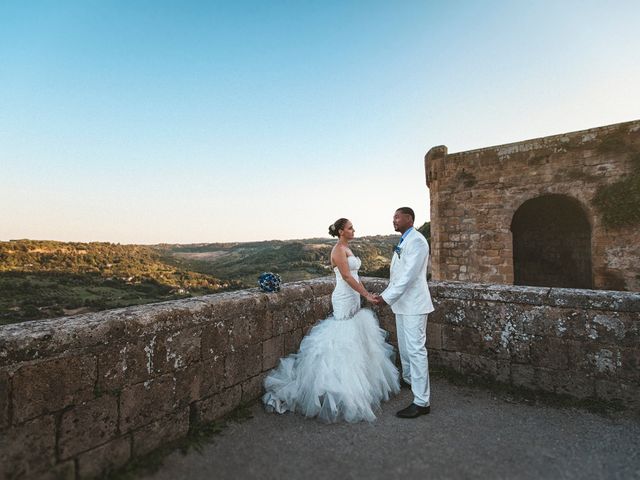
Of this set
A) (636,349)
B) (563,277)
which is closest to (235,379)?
(636,349)

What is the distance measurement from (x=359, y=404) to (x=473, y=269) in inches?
297

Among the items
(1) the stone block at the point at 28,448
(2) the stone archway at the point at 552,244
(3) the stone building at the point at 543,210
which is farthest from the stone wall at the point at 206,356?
(2) the stone archway at the point at 552,244

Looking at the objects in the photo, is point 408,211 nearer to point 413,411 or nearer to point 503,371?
point 413,411

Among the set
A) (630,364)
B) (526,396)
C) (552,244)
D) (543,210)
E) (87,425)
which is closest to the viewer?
(87,425)

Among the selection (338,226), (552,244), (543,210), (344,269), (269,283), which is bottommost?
(269,283)

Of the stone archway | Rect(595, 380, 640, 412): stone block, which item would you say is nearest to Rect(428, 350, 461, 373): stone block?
Rect(595, 380, 640, 412): stone block

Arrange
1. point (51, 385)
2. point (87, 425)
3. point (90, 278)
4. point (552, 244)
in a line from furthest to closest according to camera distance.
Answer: point (90, 278), point (552, 244), point (87, 425), point (51, 385)

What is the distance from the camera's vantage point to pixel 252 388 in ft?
10.2

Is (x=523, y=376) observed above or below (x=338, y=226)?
below

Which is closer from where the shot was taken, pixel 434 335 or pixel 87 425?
pixel 87 425

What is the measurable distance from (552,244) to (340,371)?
10983 millimetres

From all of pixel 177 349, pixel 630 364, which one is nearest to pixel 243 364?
pixel 177 349

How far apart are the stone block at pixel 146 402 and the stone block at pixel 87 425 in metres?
0.06

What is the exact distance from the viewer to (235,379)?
2943 mm
